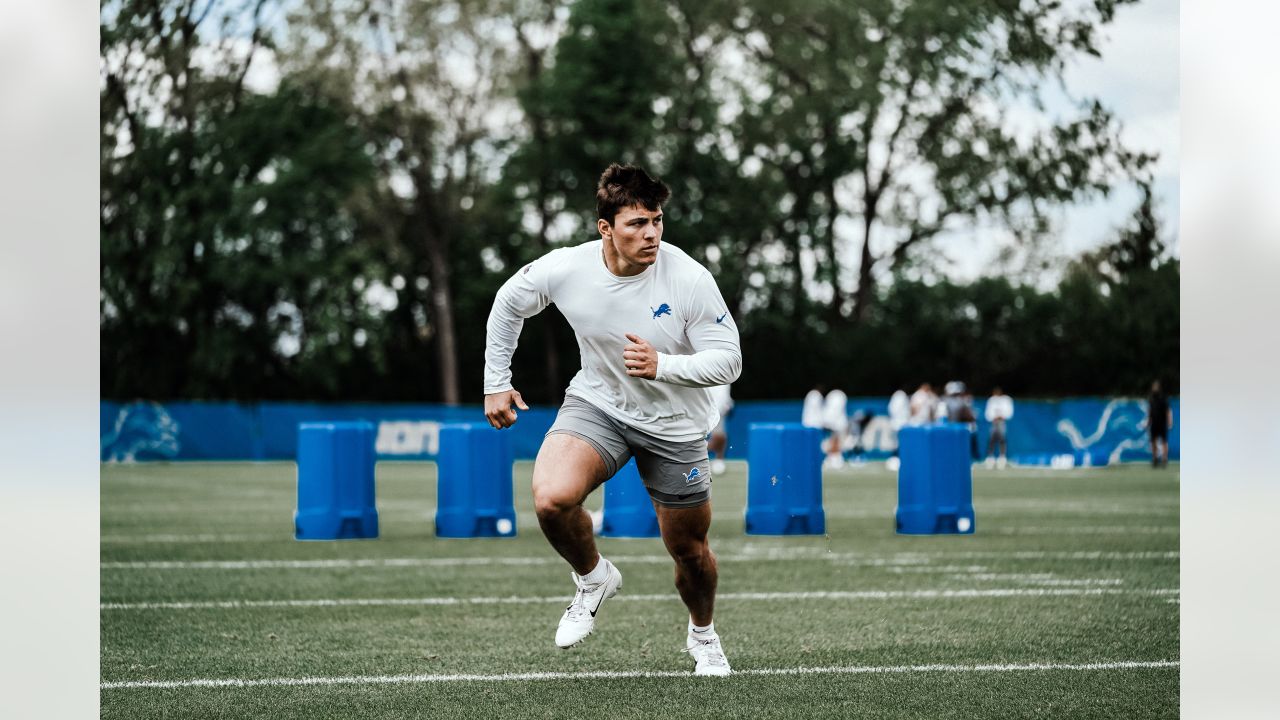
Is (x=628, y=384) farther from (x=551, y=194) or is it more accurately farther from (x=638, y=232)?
(x=551, y=194)

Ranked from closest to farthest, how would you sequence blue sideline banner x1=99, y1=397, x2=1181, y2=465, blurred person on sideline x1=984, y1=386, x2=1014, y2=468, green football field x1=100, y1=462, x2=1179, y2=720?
green football field x1=100, y1=462, x2=1179, y2=720 → blurred person on sideline x1=984, y1=386, x2=1014, y2=468 → blue sideline banner x1=99, y1=397, x2=1181, y2=465

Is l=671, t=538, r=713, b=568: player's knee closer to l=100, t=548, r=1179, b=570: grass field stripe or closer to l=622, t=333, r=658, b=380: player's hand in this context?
l=622, t=333, r=658, b=380: player's hand

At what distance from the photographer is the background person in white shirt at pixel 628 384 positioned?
22.7 feet

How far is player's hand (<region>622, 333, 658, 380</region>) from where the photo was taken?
6.70 m

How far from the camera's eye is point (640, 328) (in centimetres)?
705

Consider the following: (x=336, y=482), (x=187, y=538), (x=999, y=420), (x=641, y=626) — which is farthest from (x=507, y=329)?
(x=999, y=420)

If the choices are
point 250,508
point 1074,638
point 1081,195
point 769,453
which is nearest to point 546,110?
point 1081,195

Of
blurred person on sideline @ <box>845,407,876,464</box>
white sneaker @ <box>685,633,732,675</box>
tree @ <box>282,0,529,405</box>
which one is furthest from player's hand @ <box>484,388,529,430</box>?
tree @ <box>282,0,529,405</box>

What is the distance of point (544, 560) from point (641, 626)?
152 inches

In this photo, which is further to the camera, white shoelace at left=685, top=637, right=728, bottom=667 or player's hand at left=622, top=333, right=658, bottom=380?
white shoelace at left=685, top=637, right=728, bottom=667

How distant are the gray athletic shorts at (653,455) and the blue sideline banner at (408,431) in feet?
101

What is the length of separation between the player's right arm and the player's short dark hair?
46cm

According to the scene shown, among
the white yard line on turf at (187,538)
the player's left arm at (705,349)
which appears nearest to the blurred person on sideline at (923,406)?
the white yard line on turf at (187,538)
